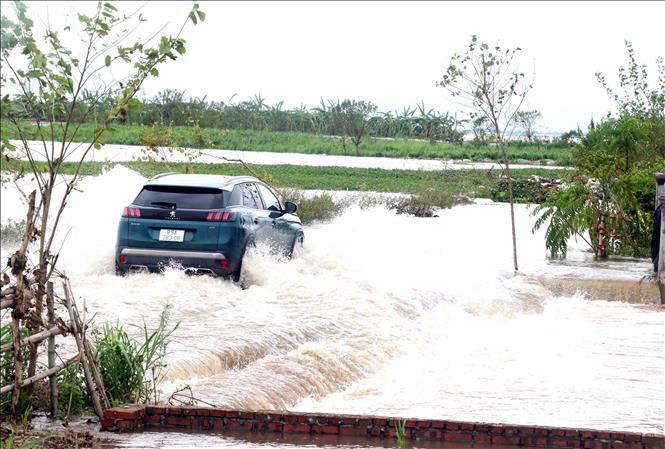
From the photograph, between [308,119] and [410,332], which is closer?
[410,332]

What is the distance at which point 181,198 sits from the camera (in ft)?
49.5

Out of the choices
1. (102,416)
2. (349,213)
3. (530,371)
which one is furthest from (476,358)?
(349,213)

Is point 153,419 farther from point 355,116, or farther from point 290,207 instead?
point 355,116

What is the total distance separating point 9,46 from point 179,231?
697 cm

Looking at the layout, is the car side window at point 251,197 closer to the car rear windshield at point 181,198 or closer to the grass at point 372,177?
the car rear windshield at point 181,198

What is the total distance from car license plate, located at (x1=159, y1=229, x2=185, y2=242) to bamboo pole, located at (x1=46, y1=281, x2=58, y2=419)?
659cm

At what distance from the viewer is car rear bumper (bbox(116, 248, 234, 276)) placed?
14789 mm

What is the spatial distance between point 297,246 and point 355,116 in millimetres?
59566

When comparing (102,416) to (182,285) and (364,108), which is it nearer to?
(182,285)

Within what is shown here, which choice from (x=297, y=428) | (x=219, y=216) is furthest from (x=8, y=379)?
(x=219, y=216)

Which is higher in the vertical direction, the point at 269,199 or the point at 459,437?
the point at 269,199

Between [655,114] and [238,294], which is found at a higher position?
[655,114]

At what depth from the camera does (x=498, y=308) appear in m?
16.7

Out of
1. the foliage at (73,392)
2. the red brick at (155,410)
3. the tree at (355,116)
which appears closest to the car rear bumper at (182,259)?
the foliage at (73,392)
